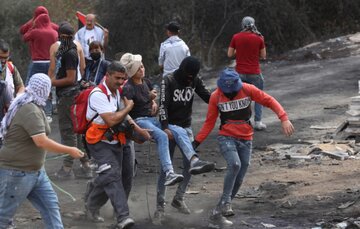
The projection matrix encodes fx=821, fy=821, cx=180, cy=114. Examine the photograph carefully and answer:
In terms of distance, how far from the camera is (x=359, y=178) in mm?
9992

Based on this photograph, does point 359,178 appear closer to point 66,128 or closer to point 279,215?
point 279,215

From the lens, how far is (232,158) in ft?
28.0

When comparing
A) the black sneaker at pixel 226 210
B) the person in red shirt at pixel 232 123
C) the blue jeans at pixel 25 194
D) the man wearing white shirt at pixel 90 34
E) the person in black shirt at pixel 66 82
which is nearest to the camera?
the blue jeans at pixel 25 194

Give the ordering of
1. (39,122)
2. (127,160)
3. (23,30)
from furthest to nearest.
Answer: (23,30), (127,160), (39,122)

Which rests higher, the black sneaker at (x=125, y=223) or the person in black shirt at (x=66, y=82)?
the person in black shirt at (x=66, y=82)

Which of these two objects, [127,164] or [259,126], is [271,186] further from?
[259,126]

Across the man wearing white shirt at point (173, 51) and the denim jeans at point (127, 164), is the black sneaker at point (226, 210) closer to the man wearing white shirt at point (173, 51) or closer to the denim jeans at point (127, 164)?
the denim jeans at point (127, 164)

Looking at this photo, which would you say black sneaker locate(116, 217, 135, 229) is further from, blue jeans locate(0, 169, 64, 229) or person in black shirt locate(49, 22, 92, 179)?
person in black shirt locate(49, 22, 92, 179)

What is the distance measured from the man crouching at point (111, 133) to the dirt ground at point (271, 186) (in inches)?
25.9

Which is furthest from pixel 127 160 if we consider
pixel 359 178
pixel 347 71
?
pixel 347 71

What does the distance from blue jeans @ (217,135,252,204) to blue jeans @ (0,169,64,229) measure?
226 centimetres

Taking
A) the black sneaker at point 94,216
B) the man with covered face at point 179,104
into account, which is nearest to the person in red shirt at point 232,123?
the man with covered face at point 179,104

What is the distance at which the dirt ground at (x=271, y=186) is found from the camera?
343 inches

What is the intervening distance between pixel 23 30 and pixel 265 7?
9779 mm
